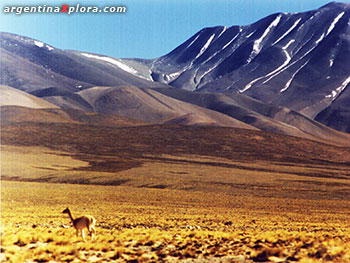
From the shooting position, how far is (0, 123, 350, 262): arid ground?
1079 cm

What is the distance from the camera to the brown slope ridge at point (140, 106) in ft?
526

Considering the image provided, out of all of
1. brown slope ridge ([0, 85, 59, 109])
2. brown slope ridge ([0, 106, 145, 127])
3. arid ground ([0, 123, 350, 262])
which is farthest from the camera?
brown slope ridge ([0, 85, 59, 109])

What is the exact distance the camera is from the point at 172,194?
139 ft

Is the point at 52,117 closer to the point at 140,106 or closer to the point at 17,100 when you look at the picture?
the point at 17,100

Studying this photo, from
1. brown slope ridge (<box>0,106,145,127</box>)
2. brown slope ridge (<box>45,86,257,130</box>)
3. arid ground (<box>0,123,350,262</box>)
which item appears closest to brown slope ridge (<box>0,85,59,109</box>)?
brown slope ridge (<box>0,106,145,127</box>)

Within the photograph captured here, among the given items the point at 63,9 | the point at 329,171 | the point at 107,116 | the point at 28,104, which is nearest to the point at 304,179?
the point at 329,171

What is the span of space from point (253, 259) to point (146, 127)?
104 m

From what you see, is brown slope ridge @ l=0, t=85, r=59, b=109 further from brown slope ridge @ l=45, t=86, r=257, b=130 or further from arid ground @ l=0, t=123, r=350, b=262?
arid ground @ l=0, t=123, r=350, b=262

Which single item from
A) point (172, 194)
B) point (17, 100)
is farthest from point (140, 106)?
point (172, 194)

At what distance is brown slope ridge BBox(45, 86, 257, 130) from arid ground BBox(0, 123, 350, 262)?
46.7 metres

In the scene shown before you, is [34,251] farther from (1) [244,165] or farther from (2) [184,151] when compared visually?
(2) [184,151]

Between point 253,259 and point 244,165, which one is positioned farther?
point 244,165

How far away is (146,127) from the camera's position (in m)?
113

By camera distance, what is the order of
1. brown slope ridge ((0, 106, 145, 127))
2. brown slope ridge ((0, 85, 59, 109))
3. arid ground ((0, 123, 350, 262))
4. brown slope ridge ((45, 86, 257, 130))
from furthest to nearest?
brown slope ridge ((45, 86, 257, 130)) < brown slope ridge ((0, 85, 59, 109)) < brown slope ridge ((0, 106, 145, 127)) < arid ground ((0, 123, 350, 262))
